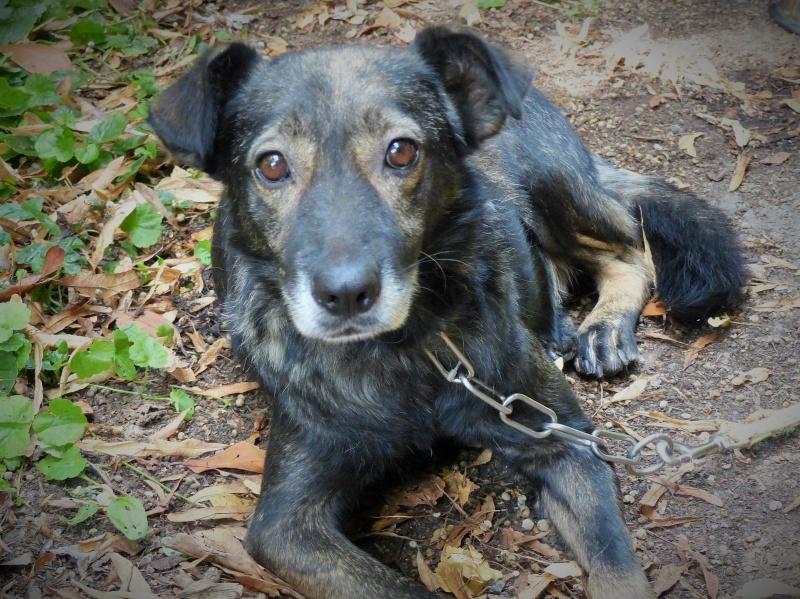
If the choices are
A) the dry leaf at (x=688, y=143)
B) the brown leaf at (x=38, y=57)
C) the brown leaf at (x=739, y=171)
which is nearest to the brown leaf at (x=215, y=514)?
the brown leaf at (x=739, y=171)

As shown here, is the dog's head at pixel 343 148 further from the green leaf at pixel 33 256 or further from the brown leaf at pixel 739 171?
the brown leaf at pixel 739 171

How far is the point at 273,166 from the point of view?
10.3 ft

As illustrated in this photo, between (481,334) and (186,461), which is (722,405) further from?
(186,461)

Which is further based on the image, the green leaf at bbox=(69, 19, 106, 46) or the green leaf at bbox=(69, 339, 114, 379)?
the green leaf at bbox=(69, 19, 106, 46)

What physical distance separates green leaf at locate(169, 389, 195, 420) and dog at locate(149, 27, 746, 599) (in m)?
0.50

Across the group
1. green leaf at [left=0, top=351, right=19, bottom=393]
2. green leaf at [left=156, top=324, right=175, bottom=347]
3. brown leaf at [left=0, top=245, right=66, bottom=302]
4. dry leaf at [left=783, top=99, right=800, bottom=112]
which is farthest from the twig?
dry leaf at [left=783, top=99, right=800, bottom=112]

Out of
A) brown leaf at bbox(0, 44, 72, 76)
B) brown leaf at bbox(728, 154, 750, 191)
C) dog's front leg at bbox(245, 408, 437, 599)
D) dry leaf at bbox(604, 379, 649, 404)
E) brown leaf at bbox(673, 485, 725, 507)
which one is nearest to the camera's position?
dog's front leg at bbox(245, 408, 437, 599)

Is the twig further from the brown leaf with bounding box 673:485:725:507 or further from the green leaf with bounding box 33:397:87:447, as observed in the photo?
the brown leaf with bounding box 673:485:725:507

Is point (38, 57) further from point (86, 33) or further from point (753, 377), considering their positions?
point (753, 377)

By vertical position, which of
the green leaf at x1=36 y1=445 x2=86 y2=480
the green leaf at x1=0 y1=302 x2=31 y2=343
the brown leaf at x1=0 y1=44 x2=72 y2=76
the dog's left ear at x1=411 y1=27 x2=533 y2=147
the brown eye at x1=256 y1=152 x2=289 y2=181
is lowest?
the green leaf at x1=36 y1=445 x2=86 y2=480

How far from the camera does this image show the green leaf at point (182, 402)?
13.8 feet

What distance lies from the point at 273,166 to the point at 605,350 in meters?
2.13

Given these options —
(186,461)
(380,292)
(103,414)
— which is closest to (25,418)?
(103,414)

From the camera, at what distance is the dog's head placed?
2.90 metres
